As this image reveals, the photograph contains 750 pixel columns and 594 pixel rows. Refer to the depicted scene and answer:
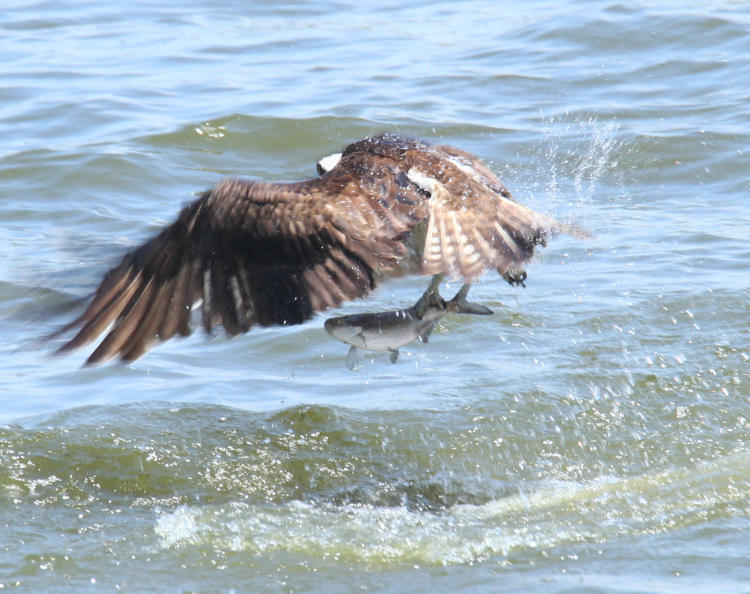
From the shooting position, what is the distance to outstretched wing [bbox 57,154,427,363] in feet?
14.0

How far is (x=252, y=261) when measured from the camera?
435cm

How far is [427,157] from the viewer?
4.82m

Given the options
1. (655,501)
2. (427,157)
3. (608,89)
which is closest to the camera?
(655,501)

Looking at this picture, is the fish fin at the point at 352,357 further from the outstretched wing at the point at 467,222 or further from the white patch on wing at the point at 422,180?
the white patch on wing at the point at 422,180

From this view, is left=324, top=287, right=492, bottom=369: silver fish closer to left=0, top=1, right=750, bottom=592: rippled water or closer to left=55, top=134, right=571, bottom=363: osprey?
left=55, top=134, right=571, bottom=363: osprey

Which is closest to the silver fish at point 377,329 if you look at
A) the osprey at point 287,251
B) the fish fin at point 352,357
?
the fish fin at point 352,357

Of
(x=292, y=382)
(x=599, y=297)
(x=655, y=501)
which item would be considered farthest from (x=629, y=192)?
(x=655, y=501)

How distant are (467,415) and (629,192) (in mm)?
3246

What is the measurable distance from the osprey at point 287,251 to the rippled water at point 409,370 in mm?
252

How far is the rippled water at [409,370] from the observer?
13.5 feet

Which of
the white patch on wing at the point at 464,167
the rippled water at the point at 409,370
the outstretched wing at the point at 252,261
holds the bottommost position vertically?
the rippled water at the point at 409,370

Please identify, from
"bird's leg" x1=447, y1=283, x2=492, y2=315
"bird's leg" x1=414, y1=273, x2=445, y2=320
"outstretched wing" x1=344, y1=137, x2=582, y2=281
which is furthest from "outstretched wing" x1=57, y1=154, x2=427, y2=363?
"bird's leg" x1=447, y1=283, x2=492, y2=315

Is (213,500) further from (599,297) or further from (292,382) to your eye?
(599,297)

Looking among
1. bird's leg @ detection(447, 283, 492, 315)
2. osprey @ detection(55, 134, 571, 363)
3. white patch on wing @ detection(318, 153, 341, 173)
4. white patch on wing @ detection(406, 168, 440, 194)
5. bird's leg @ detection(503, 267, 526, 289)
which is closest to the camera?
osprey @ detection(55, 134, 571, 363)
